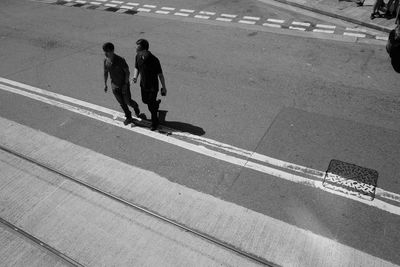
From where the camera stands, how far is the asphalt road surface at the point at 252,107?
5.08 meters

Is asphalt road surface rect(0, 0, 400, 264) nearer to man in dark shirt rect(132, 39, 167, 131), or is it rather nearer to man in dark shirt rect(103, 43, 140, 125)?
man in dark shirt rect(103, 43, 140, 125)

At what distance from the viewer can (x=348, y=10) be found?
39.4ft

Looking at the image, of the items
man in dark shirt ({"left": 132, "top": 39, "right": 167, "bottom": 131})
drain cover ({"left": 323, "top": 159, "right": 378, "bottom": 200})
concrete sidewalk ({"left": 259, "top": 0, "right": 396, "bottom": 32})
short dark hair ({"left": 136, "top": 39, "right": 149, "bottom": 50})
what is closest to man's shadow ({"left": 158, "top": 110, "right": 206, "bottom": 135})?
man in dark shirt ({"left": 132, "top": 39, "right": 167, "bottom": 131})

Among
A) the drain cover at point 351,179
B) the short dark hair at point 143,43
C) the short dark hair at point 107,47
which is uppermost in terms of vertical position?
the short dark hair at point 143,43

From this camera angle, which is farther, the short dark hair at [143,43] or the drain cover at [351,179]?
the short dark hair at [143,43]

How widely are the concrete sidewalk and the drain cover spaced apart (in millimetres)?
6934

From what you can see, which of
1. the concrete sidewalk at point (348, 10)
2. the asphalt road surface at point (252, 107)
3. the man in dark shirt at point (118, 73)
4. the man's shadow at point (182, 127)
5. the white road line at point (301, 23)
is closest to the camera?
the asphalt road surface at point (252, 107)

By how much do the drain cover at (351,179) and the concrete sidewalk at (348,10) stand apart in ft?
22.7

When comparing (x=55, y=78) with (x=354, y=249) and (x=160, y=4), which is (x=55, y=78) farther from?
(x=354, y=249)

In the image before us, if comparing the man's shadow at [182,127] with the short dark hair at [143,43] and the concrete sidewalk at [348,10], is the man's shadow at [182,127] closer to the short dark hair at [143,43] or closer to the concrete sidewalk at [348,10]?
the short dark hair at [143,43]

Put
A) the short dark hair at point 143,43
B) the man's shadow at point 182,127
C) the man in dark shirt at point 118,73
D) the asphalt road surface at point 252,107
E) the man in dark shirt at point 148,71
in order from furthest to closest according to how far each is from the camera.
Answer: the man's shadow at point 182,127, the man in dark shirt at point 118,73, the man in dark shirt at point 148,71, the short dark hair at point 143,43, the asphalt road surface at point 252,107

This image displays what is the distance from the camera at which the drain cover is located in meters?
5.15

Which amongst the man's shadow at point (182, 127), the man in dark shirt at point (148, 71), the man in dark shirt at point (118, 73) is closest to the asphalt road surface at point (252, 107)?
the man's shadow at point (182, 127)

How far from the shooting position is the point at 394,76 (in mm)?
8031
